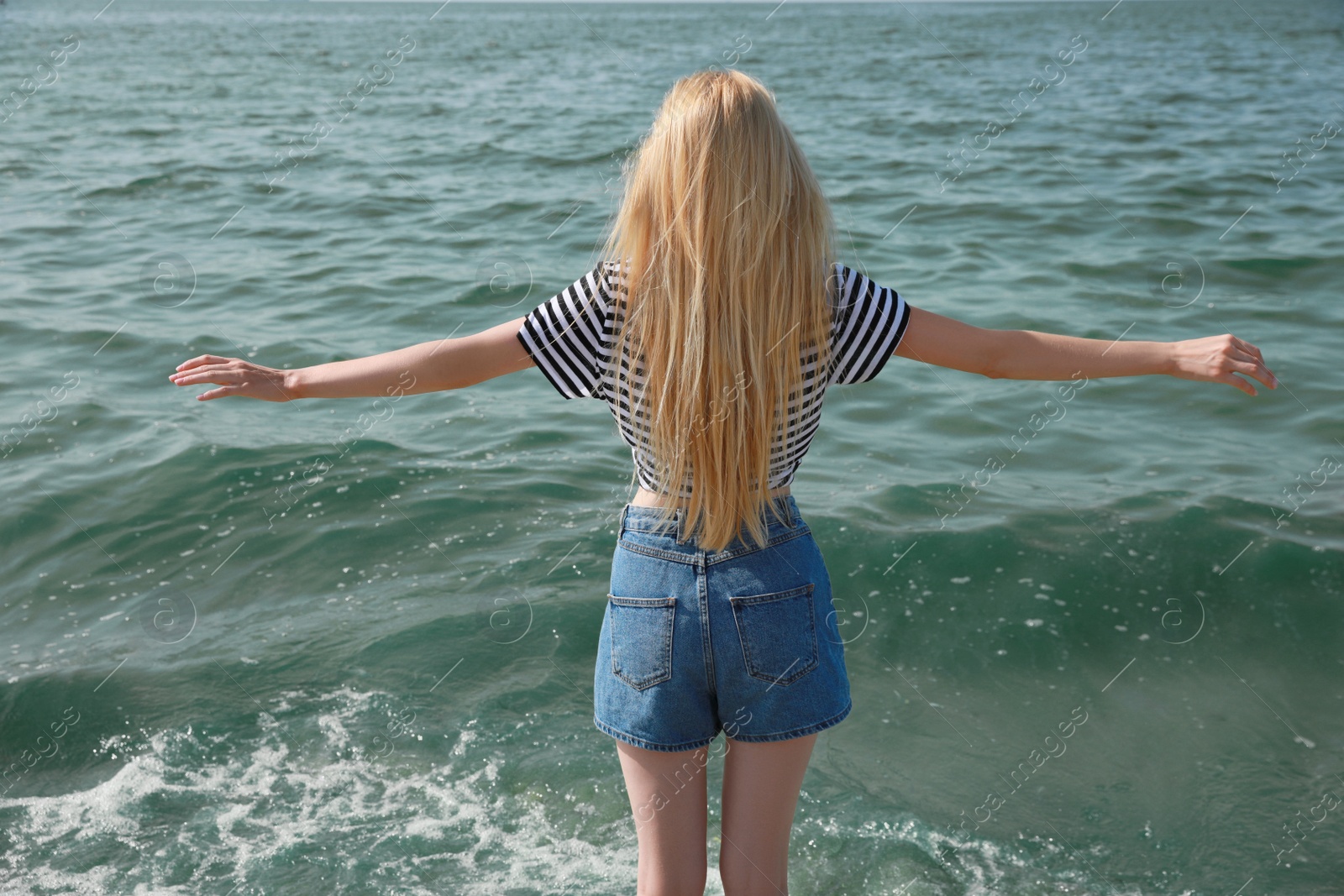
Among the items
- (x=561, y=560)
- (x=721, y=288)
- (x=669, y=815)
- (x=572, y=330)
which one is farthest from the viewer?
(x=561, y=560)

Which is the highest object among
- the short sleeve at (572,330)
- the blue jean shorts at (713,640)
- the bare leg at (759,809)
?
the short sleeve at (572,330)

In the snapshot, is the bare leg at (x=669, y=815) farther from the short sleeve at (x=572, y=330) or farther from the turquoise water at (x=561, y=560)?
the turquoise water at (x=561, y=560)

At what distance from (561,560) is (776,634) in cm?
311

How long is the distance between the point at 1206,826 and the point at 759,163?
9.60 feet

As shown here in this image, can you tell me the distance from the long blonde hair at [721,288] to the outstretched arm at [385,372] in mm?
257

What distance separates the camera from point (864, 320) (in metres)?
2.02

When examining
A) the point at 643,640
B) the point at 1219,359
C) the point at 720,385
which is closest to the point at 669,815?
the point at 643,640

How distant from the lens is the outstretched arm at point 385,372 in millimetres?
2090

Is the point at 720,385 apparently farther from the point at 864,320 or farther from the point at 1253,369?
the point at 1253,369

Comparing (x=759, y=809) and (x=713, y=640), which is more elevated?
(x=713, y=640)

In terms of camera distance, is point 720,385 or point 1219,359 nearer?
point 720,385

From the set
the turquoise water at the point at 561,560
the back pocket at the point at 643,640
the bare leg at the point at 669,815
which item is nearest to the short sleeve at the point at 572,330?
the back pocket at the point at 643,640

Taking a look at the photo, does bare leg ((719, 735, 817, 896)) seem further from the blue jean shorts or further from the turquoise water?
the turquoise water

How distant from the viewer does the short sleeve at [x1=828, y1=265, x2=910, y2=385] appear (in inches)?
79.2
